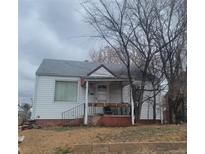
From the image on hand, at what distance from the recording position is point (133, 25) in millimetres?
9484

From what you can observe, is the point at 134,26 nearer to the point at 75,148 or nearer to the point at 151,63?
the point at 151,63

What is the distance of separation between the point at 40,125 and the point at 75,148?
19.0ft

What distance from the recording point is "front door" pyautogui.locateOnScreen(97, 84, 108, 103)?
1098 centimetres

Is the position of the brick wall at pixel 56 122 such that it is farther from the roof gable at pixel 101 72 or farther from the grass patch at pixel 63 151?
the grass patch at pixel 63 151

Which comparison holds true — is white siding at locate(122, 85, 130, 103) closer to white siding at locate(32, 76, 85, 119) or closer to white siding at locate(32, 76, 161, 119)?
white siding at locate(32, 76, 161, 119)

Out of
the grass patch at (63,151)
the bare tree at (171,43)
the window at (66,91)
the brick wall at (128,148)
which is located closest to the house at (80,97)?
the window at (66,91)

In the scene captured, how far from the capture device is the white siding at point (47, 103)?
10.3 metres

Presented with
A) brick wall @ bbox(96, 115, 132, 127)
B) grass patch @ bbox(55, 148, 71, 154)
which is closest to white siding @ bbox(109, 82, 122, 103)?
brick wall @ bbox(96, 115, 132, 127)

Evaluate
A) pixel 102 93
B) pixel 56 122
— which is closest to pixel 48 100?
pixel 56 122

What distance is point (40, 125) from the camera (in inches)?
393

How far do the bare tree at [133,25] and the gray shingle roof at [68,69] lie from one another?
143 cm

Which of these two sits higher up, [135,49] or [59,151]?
[135,49]
